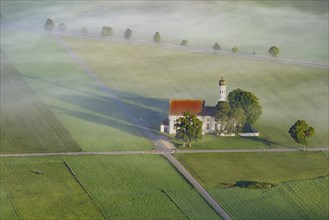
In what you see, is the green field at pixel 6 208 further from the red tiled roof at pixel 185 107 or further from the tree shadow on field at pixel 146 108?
the red tiled roof at pixel 185 107

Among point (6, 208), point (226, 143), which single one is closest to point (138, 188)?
point (6, 208)

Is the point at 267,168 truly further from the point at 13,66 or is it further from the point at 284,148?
the point at 13,66

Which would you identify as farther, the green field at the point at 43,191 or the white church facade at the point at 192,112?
the white church facade at the point at 192,112

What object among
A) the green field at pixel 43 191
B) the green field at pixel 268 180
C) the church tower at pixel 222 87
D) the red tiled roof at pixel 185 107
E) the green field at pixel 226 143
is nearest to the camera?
the green field at pixel 43 191

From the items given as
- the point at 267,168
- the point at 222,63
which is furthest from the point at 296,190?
the point at 222,63

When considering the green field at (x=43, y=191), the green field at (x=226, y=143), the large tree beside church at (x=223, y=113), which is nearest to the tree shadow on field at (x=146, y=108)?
the green field at (x=226, y=143)
